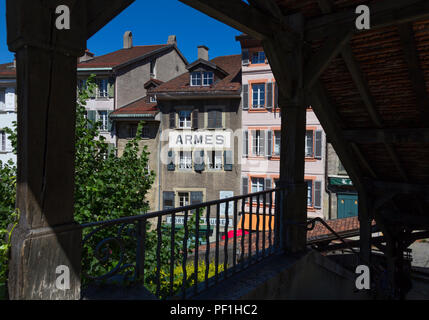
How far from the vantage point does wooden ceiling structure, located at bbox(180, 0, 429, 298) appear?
3.77 meters

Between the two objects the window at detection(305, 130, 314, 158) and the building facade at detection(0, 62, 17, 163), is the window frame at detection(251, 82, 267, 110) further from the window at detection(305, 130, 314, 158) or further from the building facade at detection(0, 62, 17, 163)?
the building facade at detection(0, 62, 17, 163)

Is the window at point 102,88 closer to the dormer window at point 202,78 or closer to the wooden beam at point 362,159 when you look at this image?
the dormer window at point 202,78

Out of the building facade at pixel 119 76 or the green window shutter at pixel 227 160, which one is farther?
the building facade at pixel 119 76

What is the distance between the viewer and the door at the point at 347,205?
1864 centimetres

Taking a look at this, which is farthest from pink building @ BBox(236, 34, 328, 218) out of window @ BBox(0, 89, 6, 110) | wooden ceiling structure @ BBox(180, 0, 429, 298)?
window @ BBox(0, 89, 6, 110)

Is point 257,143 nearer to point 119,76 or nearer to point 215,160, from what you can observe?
point 215,160

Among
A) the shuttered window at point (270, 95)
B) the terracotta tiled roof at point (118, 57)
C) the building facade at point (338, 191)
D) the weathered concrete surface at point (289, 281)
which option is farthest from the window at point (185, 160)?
the weathered concrete surface at point (289, 281)

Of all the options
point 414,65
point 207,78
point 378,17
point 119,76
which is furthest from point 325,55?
point 119,76

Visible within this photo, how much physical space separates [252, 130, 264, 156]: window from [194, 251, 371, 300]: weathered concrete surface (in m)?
14.8

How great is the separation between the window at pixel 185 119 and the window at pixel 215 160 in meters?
2.19

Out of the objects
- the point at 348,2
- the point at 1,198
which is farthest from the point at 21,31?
the point at 1,198

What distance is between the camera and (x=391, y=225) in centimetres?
788

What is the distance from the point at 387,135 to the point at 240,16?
3.01 meters
